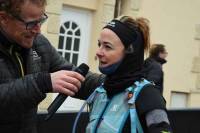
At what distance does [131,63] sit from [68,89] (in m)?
0.65

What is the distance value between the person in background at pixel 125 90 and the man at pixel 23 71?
1.08 ft

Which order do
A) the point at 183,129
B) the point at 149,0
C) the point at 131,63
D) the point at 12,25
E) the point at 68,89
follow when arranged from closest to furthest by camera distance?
the point at 68,89, the point at 12,25, the point at 131,63, the point at 183,129, the point at 149,0

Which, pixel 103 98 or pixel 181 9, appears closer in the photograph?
pixel 103 98

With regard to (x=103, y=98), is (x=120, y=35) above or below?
above

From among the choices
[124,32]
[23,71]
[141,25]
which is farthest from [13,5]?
[141,25]

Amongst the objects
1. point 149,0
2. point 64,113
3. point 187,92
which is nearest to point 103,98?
point 64,113

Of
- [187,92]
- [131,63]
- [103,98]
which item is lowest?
[187,92]

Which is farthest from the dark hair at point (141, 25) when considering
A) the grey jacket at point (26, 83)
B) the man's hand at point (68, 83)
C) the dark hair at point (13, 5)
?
the man's hand at point (68, 83)

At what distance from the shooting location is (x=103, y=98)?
3.21 m

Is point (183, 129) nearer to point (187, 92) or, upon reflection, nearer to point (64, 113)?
point (64, 113)

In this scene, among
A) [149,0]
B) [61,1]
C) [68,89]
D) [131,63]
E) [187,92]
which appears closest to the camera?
[68,89]

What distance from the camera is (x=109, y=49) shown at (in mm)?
3129

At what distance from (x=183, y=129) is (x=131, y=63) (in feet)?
8.44

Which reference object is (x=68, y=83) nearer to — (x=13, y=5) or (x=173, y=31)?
(x=13, y=5)
